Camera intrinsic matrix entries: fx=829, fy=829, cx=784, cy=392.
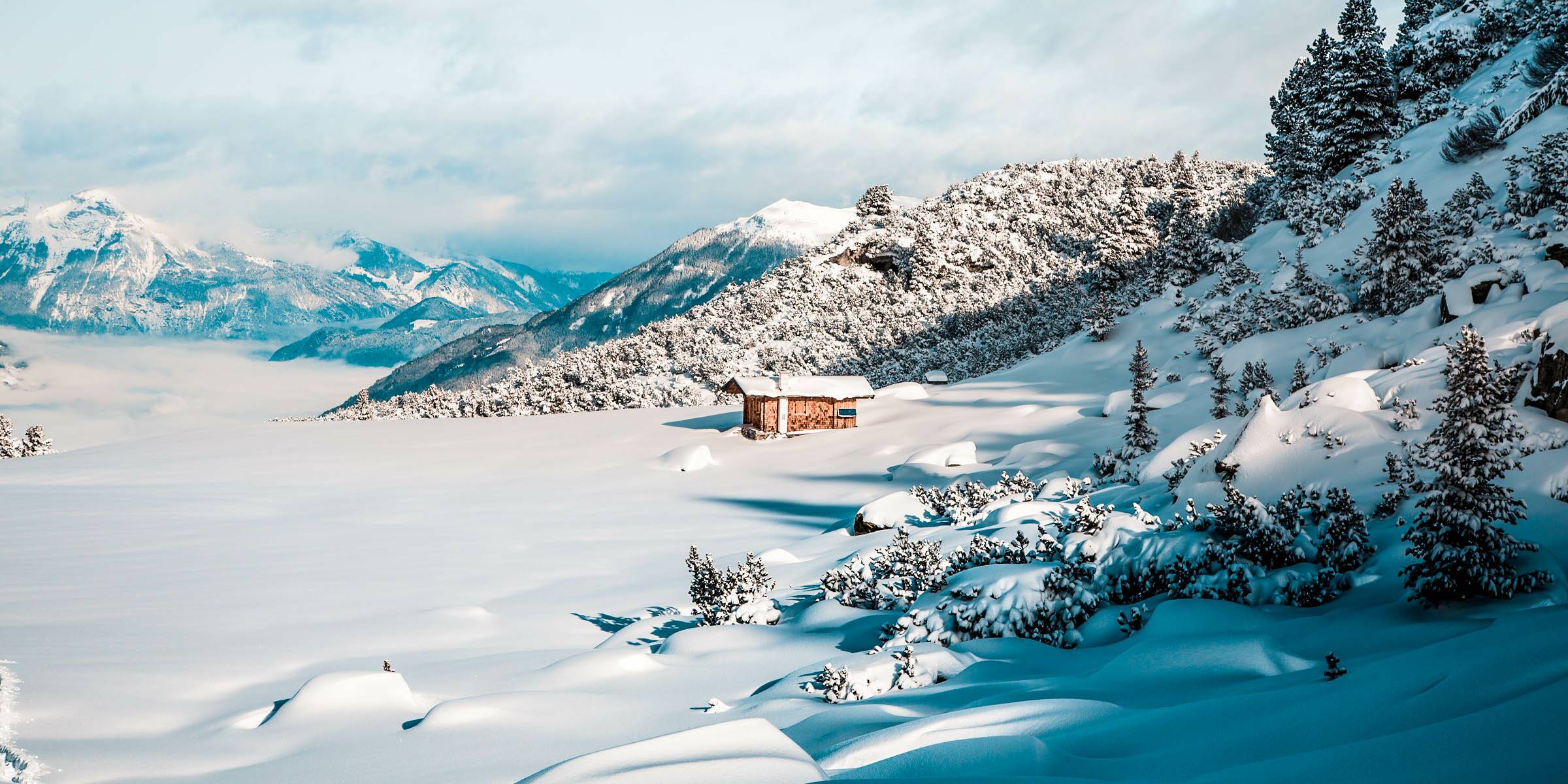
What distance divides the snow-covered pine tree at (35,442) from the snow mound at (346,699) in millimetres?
43938

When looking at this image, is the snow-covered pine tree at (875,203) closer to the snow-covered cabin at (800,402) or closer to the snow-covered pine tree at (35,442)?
the snow-covered cabin at (800,402)

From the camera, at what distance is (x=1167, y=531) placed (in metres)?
11.0

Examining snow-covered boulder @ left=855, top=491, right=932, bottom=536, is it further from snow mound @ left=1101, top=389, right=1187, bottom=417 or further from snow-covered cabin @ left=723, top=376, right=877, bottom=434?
snow-covered cabin @ left=723, top=376, right=877, bottom=434

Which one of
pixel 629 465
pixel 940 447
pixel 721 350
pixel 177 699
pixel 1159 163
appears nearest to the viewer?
pixel 177 699

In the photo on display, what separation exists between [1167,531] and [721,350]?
58.9 m

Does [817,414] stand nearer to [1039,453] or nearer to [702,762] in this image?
[1039,453]

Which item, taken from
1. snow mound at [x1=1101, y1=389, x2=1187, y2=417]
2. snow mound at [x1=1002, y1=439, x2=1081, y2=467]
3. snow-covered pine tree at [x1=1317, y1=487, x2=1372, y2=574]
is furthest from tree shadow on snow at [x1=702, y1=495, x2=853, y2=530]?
snow-covered pine tree at [x1=1317, y1=487, x2=1372, y2=574]

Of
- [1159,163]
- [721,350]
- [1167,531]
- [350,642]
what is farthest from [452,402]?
[1159,163]

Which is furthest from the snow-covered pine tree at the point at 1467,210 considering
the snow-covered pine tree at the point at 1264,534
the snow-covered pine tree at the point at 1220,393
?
the snow-covered pine tree at the point at 1264,534

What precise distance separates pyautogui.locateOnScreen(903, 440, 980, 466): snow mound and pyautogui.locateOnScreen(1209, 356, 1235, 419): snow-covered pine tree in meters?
6.97

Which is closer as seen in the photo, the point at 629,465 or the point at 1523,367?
the point at 1523,367

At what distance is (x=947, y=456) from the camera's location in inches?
1036

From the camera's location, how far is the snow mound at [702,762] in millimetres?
4453

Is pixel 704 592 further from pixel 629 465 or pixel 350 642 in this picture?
pixel 629 465
